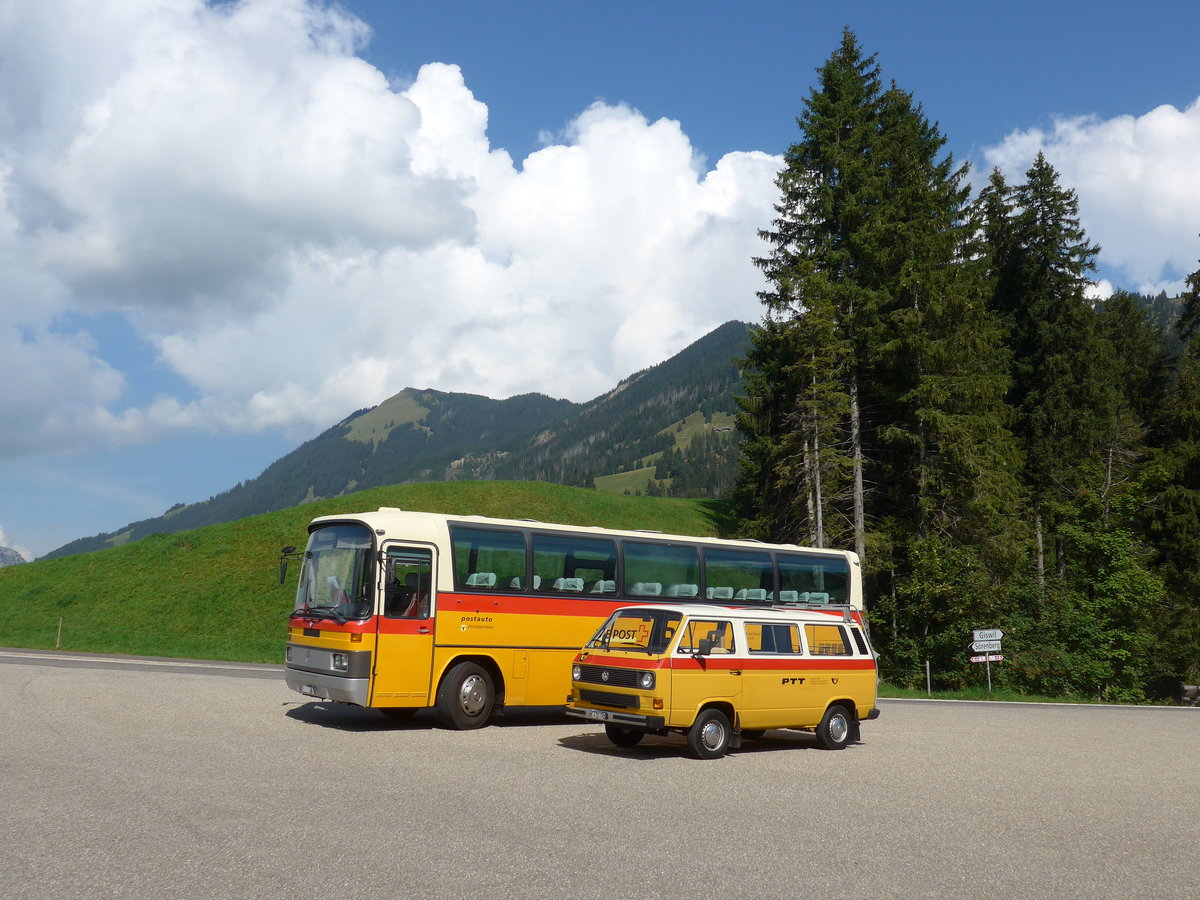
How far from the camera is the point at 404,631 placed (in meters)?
15.5

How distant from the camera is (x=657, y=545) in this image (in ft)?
62.6

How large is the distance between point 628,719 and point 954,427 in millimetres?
24224

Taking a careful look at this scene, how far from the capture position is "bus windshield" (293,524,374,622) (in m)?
15.5

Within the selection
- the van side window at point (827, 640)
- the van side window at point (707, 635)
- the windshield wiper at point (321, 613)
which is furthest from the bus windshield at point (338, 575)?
the van side window at point (827, 640)

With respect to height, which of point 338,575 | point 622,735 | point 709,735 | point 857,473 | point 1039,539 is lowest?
point 622,735

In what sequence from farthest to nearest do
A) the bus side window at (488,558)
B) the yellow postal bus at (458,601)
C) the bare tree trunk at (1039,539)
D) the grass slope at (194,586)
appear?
the bare tree trunk at (1039,539) → the grass slope at (194,586) → the bus side window at (488,558) → the yellow postal bus at (458,601)

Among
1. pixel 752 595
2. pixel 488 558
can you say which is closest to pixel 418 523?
pixel 488 558

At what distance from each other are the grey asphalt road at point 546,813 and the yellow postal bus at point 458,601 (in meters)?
0.82

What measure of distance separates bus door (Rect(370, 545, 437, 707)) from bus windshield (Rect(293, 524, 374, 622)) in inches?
13.1

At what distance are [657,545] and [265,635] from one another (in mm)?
31009

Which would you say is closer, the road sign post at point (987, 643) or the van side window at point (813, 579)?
the van side window at point (813, 579)

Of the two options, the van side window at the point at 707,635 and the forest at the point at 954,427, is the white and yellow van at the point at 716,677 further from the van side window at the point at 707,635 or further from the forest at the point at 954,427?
the forest at the point at 954,427

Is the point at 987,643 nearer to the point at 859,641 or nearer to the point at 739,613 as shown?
the point at 859,641

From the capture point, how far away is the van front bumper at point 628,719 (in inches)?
516
